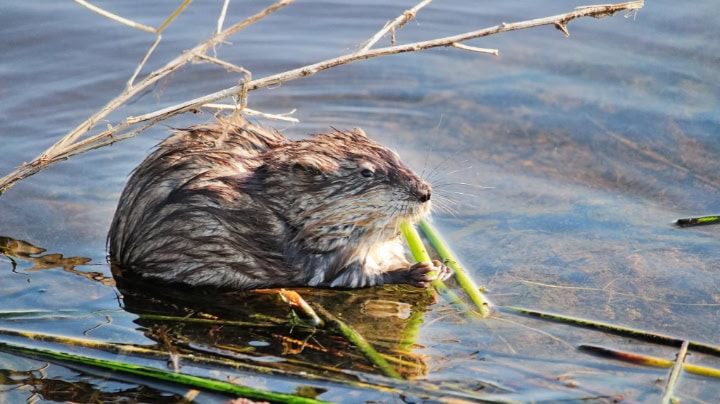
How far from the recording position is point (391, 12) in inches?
315

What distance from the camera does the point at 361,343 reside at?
4.10 meters

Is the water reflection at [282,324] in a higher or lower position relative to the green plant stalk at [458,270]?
lower

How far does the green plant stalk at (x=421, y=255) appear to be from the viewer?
15.4ft

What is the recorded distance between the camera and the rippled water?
169 inches

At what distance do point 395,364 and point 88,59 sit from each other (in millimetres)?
4269

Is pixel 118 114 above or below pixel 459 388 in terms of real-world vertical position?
above

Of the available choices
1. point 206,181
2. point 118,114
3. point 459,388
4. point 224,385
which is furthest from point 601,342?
point 118,114

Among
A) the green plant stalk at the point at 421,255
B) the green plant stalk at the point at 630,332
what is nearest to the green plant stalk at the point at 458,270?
the green plant stalk at the point at 421,255

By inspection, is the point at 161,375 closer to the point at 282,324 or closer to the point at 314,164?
the point at 282,324

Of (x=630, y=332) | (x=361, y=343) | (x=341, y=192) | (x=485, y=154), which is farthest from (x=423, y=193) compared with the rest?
(x=485, y=154)

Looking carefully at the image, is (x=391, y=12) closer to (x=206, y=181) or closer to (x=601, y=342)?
(x=206, y=181)

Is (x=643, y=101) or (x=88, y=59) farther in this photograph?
(x=88, y=59)

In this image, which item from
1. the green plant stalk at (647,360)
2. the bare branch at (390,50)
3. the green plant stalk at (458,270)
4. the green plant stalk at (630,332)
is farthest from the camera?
the green plant stalk at (458,270)

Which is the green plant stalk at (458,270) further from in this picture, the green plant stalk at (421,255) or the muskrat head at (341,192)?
the muskrat head at (341,192)
